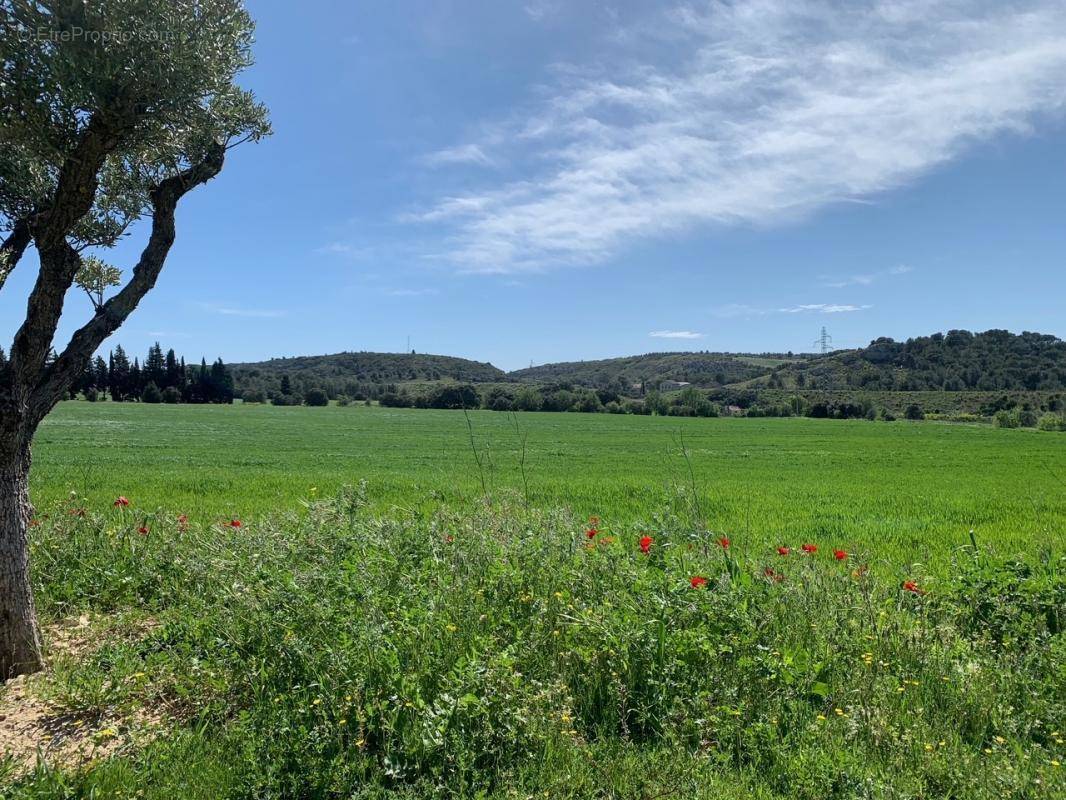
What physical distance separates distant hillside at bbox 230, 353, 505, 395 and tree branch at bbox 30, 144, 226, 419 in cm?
14758

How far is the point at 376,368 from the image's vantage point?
572ft

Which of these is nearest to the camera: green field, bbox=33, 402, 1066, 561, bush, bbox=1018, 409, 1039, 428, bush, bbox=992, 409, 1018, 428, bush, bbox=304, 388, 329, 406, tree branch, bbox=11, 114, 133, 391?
tree branch, bbox=11, 114, 133, 391

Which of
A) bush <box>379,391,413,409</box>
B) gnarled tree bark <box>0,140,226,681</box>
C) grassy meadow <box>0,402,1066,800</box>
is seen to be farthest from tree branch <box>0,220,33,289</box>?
bush <box>379,391,413,409</box>

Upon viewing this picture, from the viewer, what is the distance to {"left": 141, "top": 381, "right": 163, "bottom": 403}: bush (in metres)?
105

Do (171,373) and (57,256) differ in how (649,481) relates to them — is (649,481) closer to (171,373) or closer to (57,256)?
(57,256)

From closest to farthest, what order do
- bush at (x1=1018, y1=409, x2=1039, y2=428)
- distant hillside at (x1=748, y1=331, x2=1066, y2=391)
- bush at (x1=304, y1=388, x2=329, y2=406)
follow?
bush at (x1=1018, y1=409, x2=1039, y2=428)
bush at (x1=304, y1=388, x2=329, y2=406)
distant hillside at (x1=748, y1=331, x2=1066, y2=391)

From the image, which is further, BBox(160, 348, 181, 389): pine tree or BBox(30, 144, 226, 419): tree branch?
BBox(160, 348, 181, 389): pine tree

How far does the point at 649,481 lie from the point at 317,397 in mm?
109119

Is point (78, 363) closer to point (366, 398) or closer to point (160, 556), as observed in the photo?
point (160, 556)

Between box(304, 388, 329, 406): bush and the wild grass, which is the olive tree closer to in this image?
the wild grass

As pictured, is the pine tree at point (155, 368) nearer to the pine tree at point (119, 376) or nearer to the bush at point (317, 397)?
the pine tree at point (119, 376)

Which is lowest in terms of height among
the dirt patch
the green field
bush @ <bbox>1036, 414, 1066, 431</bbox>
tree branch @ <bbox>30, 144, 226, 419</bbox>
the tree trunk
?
bush @ <bbox>1036, 414, 1066, 431</bbox>

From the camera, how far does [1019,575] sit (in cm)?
560

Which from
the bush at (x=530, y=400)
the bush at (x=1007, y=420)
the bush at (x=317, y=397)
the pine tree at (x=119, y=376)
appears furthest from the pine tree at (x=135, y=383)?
the bush at (x=1007, y=420)
